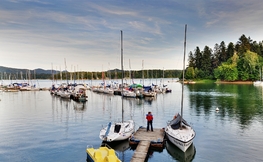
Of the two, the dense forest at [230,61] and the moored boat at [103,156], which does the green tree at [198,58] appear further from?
the moored boat at [103,156]

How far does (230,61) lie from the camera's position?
13712cm

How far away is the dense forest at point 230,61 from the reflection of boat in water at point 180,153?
115m

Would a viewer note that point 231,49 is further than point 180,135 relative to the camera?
Yes

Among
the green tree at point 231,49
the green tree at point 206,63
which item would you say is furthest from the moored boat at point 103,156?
the green tree at point 231,49

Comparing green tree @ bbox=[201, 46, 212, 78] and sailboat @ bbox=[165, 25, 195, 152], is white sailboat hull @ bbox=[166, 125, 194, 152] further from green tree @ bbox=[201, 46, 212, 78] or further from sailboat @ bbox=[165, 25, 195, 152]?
green tree @ bbox=[201, 46, 212, 78]

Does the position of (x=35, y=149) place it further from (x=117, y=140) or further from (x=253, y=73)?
(x=253, y=73)

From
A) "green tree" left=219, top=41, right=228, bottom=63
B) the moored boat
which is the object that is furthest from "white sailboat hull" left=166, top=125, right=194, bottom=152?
"green tree" left=219, top=41, right=228, bottom=63

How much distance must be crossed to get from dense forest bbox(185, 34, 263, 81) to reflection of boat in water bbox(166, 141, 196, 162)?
115m

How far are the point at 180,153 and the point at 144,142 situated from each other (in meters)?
3.60

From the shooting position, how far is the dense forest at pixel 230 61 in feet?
404

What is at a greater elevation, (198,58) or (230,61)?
(198,58)

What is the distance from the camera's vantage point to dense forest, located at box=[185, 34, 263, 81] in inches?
4852

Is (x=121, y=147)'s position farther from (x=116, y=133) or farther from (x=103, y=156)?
(x=103, y=156)

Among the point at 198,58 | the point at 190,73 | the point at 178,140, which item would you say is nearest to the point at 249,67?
the point at 190,73
